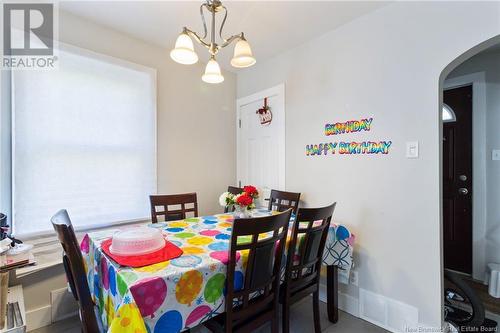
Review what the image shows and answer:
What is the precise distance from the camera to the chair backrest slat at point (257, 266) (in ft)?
3.81

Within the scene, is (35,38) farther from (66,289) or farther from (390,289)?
(390,289)

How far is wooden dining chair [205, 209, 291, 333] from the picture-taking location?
1163 millimetres

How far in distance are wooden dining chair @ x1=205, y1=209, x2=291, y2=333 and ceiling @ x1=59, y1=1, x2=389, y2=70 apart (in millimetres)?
1722

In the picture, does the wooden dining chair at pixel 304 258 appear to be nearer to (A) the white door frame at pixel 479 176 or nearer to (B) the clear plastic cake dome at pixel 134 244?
(B) the clear plastic cake dome at pixel 134 244

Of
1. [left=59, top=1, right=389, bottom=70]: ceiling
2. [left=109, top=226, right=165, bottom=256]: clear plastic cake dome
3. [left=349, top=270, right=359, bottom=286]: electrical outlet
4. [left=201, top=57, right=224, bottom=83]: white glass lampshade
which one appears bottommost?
[left=349, top=270, right=359, bottom=286]: electrical outlet

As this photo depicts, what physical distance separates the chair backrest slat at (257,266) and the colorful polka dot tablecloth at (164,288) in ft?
0.15

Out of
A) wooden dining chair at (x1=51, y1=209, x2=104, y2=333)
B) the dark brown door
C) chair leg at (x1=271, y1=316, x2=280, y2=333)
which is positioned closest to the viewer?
wooden dining chair at (x1=51, y1=209, x2=104, y2=333)

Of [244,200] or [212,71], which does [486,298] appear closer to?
[244,200]

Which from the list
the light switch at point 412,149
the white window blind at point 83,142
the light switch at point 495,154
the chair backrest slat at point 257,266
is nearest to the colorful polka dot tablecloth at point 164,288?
the chair backrest slat at point 257,266

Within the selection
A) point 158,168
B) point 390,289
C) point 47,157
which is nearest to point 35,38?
point 47,157

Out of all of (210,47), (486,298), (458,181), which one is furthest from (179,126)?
(486,298)

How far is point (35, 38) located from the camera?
1.92 meters

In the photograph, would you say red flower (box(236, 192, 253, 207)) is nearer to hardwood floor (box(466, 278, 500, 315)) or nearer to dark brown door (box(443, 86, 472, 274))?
hardwood floor (box(466, 278, 500, 315))

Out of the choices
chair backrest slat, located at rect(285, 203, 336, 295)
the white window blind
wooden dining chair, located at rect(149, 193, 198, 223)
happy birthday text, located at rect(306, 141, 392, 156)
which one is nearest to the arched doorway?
happy birthday text, located at rect(306, 141, 392, 156)
